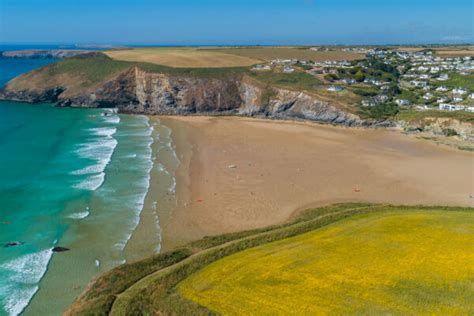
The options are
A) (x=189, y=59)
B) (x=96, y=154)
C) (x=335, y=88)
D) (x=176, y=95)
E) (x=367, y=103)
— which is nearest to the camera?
(x=96, y=154)

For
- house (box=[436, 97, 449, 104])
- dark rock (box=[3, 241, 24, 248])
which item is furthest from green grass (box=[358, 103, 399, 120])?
dark rock (box=[3, 241, 24, 248])

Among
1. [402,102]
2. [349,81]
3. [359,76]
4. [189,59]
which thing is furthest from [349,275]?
[189,59]

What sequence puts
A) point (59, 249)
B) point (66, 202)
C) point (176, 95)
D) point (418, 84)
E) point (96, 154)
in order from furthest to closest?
point (418, 84)
point (176, 95)
point (96, 154)
point (66, 202)
point (59, 249)

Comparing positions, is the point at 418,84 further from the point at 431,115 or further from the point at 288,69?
the point at 288,69

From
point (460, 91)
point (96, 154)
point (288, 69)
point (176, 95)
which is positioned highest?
point (288, 69)

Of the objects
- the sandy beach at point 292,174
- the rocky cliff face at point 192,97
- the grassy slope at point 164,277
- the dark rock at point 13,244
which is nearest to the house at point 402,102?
the sandy beach at point 292,174

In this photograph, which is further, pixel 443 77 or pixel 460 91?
pixel 443 77

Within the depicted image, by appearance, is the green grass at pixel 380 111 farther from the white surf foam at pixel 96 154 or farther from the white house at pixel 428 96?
the white surf foam at pixel 96 154
